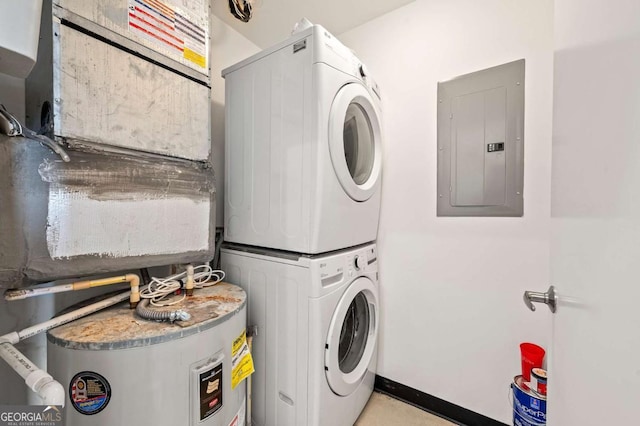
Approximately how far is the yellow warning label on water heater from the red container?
122 cm

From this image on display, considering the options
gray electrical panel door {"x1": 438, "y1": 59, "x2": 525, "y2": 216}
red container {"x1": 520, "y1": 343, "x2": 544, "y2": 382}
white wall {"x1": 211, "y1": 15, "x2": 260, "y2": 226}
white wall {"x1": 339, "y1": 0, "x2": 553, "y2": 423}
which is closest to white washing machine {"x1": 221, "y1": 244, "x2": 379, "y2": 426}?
white wall {"x1": 339, "y1": 0, "x2": 553, "y2": 423}

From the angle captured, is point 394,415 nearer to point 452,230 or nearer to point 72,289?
point 452,230

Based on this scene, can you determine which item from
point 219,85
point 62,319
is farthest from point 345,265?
point 219,85

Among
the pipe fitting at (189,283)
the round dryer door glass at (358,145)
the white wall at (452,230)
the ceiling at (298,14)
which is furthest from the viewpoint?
the ceiling at (298,14)

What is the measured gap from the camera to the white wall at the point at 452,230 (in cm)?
122

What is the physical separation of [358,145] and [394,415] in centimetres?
158

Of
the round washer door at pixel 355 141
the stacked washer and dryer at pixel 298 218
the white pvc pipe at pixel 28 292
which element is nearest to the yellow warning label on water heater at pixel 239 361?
the stacked washer and dryer at pixel 298 218

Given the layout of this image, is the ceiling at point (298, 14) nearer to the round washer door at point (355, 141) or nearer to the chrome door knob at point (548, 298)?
the round washer door at point (355, 141)

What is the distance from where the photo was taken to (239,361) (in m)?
0.97

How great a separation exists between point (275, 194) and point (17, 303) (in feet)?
3.32

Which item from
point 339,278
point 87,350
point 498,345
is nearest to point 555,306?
point 339,278

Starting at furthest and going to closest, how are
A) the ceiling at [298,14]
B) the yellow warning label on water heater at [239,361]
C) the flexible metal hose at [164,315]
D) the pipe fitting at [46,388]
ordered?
the ceiling at [298,14] → the yellow warning label on water heater at [239,361] → the flexible metal hose at [164,315] → the pipe fitting at [46,388]
